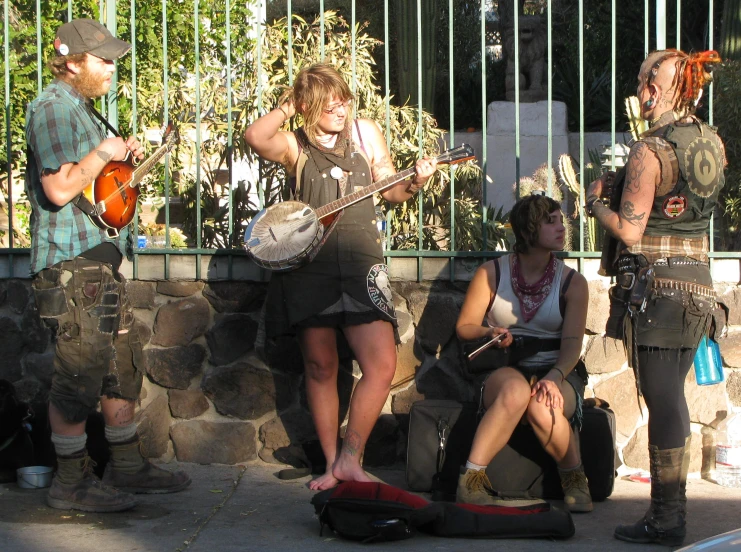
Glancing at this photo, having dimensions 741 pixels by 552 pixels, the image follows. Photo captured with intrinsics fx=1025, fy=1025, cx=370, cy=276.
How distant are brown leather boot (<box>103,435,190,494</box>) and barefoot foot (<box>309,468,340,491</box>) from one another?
2.03 ft

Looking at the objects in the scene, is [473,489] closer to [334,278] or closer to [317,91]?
[334,278]

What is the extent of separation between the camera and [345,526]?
3906 mm

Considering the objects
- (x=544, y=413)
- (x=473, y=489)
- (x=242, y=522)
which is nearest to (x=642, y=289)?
(x=544, y=413)

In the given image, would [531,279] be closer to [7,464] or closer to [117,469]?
[117,469]

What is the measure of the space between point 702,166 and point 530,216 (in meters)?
0.98

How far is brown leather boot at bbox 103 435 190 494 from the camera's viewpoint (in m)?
4.64

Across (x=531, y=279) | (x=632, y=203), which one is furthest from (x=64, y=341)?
(x=632, y=203)

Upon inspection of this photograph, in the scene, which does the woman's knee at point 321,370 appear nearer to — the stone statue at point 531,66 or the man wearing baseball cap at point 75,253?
the man wearing baseball cap at point 75,253

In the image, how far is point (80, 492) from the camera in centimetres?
434

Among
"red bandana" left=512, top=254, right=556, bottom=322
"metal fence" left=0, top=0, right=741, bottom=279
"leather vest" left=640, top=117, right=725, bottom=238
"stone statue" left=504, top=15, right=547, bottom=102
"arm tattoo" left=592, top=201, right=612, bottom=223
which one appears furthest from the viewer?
"stone statue" left=504, top=15, right=547, bottom=102

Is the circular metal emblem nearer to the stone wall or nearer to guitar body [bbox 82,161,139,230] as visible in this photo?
the stone wall

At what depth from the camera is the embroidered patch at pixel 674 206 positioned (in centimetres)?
377

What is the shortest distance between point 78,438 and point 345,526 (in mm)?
1267

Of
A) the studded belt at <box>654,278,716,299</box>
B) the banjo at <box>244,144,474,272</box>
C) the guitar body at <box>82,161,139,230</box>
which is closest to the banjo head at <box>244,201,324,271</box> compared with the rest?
the banjo at <box>244,144,474,272</box>
